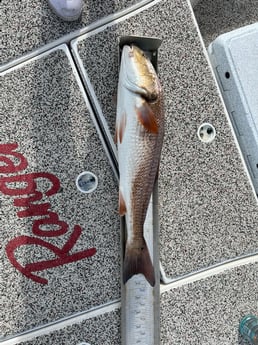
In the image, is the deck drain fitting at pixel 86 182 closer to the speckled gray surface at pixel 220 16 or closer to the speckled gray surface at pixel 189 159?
the speckled gray surface at pixel 189 159

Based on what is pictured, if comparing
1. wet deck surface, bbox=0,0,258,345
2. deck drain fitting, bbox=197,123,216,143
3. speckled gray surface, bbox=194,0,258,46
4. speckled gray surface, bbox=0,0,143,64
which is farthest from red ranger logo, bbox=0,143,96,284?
speckled gray surface, bbox=194,0,258,46

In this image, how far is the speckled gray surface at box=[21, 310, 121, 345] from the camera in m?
1.34

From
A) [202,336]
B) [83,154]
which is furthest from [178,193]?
[202,336]

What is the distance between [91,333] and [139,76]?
785mm

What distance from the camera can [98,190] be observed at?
137 centimetres

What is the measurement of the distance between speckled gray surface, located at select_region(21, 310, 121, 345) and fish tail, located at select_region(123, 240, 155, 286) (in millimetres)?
156

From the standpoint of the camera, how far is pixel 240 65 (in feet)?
4.99

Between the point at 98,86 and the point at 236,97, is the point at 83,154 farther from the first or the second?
the point at 236,97

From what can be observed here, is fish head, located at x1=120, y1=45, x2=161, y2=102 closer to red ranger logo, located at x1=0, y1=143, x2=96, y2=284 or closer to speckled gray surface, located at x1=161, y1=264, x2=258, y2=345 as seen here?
red ranger logo, located at x1=0, y1=143, x2=96, y2=284

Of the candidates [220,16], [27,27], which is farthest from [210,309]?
[220,16]

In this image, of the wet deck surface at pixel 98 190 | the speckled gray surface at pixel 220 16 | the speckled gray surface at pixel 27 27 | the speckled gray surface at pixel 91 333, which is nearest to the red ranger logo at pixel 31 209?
the wet deck surface at pixel 98 190

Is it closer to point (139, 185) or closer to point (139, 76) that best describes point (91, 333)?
point (139, 185)

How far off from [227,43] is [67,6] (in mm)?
560

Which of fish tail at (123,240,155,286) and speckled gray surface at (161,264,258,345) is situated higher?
fish tail at (123,240,155,286)
